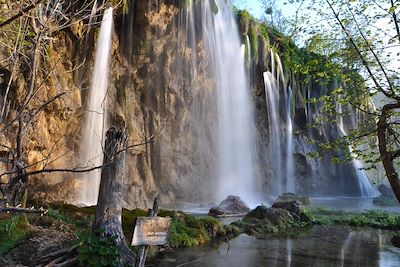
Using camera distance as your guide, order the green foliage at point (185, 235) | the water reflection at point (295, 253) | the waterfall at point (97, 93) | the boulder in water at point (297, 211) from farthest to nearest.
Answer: the waterfall at point (97, 93)
the boulder in water at point (297, 211)
the green foliage at point (185, 235)
the water reflection at point (295, 253)

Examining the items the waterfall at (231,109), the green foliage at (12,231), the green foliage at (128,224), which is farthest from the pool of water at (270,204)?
the green foliage at (12,231)

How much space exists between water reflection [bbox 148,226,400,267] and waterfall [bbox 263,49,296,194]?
1985 cm

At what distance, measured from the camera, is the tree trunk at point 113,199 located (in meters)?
6.63

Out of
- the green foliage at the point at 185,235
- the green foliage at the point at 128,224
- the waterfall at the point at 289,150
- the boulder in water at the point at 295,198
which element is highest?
the waterfall at the point at 289,150

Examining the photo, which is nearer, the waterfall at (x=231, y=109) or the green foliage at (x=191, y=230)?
the green foliage at (x=191, y=230)

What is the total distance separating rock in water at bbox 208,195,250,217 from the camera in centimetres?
1642

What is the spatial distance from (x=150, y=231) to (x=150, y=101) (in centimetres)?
1871

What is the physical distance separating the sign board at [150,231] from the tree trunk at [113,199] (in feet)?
4.91

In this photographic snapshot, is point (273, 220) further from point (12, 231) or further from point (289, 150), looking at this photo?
point (289, 150)

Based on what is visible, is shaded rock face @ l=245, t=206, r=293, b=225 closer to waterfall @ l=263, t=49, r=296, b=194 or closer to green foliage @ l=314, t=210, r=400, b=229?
green foliage @ l=314, t=210, r=400, b=229

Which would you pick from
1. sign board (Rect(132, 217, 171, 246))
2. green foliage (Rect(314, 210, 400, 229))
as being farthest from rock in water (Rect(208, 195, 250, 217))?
sign board (Rect(132, 217, 171, 246))

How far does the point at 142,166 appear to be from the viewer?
22.7m

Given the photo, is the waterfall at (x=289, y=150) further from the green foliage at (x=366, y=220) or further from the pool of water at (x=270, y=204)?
the green foliage at (x=366, y=220)

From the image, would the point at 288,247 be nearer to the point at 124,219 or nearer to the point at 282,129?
the point at 124,219
